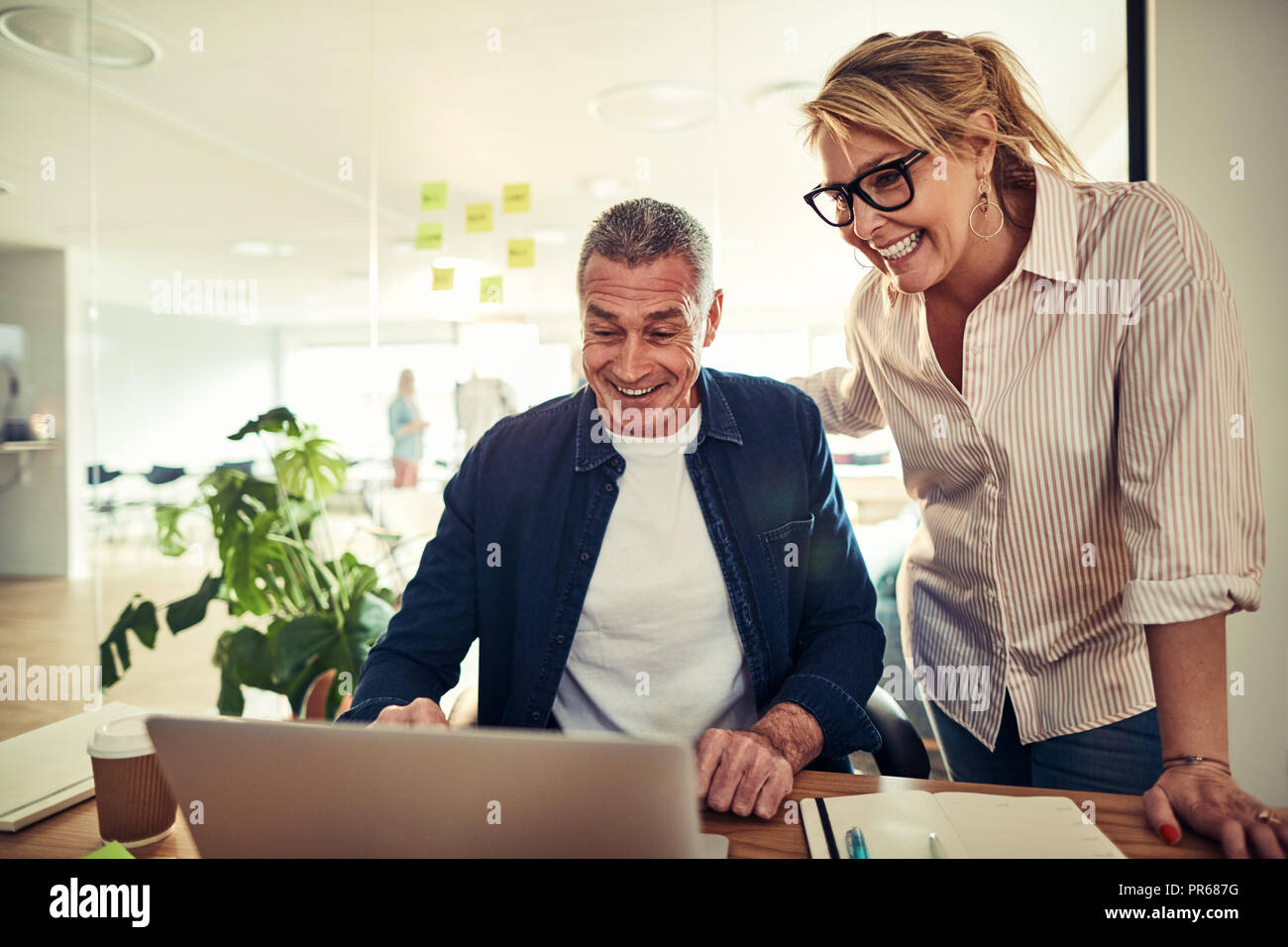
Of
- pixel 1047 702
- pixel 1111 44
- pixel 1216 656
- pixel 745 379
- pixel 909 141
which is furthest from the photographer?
pixel 1111 44

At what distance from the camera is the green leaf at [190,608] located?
2227 millimetres

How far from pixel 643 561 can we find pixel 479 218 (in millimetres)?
2424

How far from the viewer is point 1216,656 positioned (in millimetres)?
939

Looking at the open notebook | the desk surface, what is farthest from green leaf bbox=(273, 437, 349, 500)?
the open notebook

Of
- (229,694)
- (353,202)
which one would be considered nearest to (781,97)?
(353,202)

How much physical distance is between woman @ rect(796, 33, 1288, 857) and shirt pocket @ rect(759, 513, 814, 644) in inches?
9.2

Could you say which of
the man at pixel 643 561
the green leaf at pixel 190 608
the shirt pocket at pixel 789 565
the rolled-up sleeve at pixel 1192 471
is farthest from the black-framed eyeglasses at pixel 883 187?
the green leaf at pixel 190 608

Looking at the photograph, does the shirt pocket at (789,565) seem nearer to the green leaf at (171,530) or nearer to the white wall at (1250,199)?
the white wall at (1250,199)

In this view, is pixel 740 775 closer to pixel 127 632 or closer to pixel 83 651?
pixel 127 632

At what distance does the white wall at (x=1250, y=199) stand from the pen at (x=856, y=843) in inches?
65.8

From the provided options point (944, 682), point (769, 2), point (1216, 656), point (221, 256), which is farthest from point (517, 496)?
point (221, 256)

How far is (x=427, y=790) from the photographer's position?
0.57 m

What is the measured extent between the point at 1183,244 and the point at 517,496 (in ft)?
3.44
